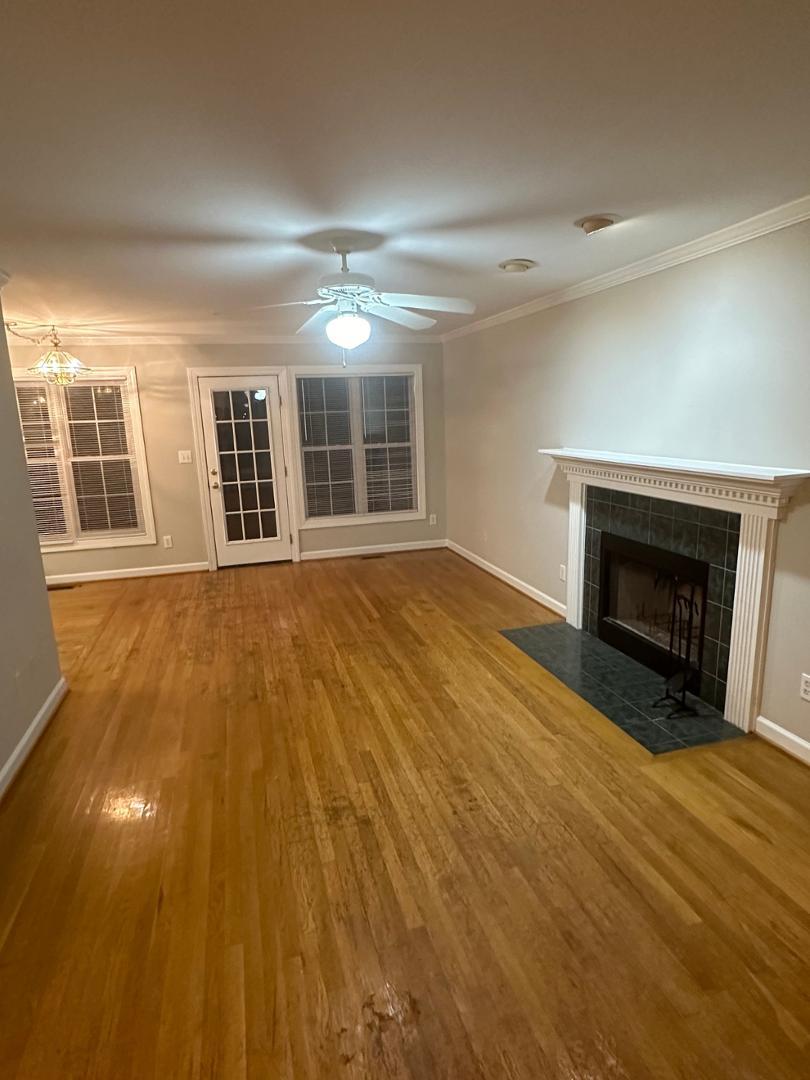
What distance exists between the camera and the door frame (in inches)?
227

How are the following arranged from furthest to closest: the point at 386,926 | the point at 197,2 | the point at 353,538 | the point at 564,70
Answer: the point at 353,538
the point at 386,926
the point at 564,70
the point at 197,2

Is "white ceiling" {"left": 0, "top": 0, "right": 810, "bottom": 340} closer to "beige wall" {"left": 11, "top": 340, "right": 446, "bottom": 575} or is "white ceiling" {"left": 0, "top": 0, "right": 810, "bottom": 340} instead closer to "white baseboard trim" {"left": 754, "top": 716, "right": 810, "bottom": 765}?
"white baseboard trim" {"left": 754, "top": 716, "right": 810, "bottom": 765}

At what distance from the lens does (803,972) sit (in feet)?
5.46

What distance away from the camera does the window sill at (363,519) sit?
6367mm

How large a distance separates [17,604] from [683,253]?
153 inches

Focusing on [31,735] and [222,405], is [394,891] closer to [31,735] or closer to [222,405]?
[31,735]

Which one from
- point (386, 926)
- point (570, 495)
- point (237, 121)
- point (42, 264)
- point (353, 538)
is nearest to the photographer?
point (237, 121)

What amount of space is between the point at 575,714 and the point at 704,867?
3.53ft

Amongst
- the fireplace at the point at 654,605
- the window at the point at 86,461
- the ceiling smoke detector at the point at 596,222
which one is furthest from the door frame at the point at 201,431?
the ceiling smoke detector at the point at 596,222

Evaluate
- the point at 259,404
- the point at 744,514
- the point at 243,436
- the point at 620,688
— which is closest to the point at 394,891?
the point at 620,688

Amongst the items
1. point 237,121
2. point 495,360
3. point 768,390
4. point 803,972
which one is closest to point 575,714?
point 803,972

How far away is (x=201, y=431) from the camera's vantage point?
5859 mm

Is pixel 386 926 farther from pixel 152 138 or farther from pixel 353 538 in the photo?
pixel 353 538

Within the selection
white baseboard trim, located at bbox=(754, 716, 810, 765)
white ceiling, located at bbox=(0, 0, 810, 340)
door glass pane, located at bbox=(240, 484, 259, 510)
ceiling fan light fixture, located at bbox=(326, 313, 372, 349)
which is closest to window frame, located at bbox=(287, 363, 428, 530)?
door glass pane, located at bbox=(240, 484, 259, 510)
